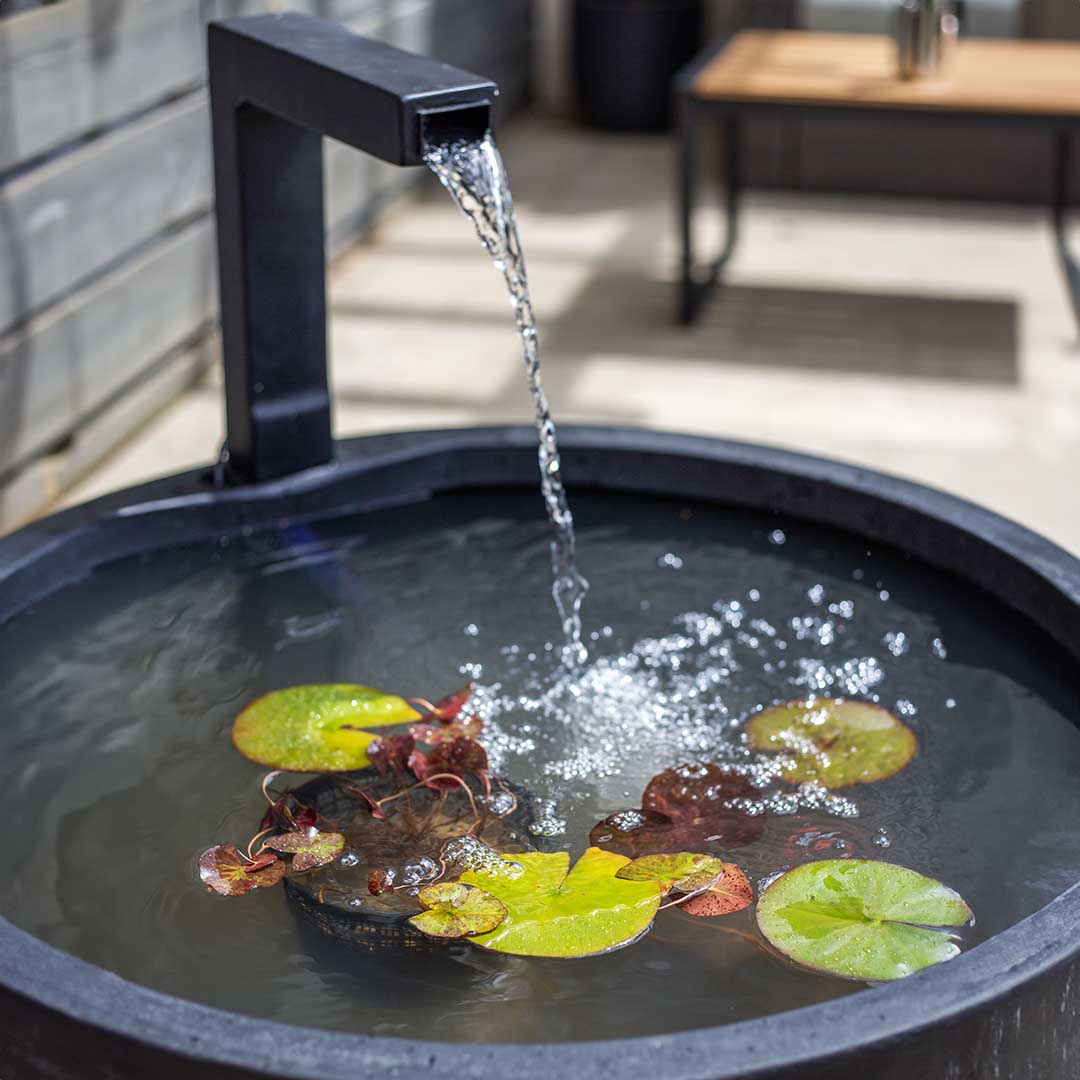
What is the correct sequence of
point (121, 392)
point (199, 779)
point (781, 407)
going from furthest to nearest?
point (781, 407) < point (121, 392) < point (199, 779)

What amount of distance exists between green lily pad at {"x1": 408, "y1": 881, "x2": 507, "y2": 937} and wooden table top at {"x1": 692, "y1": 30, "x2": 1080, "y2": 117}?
287 cm

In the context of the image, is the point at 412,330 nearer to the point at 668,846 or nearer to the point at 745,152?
the point at 745,152

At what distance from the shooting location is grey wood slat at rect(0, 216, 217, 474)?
262cm

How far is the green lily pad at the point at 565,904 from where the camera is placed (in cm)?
107

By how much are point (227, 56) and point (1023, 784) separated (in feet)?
3.13

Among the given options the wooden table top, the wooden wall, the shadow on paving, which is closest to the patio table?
the wooden table top

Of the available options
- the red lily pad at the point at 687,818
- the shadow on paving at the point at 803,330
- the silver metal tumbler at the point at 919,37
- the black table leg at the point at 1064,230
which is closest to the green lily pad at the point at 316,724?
the red lily pad at the point at 687,818

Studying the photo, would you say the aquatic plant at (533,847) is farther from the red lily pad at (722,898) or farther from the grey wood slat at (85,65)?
the grey wood slat at (85,65)

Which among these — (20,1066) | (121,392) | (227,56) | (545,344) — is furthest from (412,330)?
(20,1066)

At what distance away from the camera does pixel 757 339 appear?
3.87m

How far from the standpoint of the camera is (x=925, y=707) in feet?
4.56

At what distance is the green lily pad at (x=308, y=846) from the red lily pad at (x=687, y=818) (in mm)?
200

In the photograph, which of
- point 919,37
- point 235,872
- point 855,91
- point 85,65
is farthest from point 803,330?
point 235,872

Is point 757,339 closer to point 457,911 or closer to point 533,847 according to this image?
point 533,847
